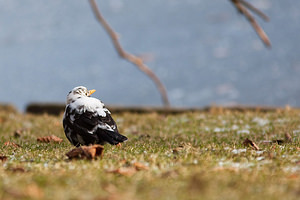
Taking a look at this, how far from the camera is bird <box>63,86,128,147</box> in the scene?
5.32 m

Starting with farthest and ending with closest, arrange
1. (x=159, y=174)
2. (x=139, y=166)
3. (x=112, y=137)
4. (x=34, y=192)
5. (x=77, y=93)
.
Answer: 1. (x=77, y=93)
2. (x=112, y=137)
3. (x=139, y=166)
4. (x=159, y=174)
5. (x=34, y=192)

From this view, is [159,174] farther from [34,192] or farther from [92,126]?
[92,126]

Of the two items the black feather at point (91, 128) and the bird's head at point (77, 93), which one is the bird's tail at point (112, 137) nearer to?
the black feather at point (91, 128)

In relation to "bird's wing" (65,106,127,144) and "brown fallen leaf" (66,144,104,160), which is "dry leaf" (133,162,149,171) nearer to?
"brown fallen leaf" (66,144,104,160)

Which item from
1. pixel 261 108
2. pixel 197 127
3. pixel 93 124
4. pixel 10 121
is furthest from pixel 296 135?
pixel 10 121

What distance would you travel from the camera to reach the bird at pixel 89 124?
17.4 feet

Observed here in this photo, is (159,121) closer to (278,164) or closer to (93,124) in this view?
(93,124)

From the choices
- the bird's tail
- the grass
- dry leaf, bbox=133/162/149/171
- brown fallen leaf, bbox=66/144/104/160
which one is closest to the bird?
the bird's tail

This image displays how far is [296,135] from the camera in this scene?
7.63m

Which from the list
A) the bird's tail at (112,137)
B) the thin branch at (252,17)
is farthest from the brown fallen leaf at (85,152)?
the thin branch at (252,17)

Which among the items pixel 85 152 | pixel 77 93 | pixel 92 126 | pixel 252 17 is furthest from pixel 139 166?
pixel 252 17

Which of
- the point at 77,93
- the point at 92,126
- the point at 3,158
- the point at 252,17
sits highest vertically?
the point at 252,17

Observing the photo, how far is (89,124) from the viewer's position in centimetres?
532

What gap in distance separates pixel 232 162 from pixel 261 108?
9.74 metres
